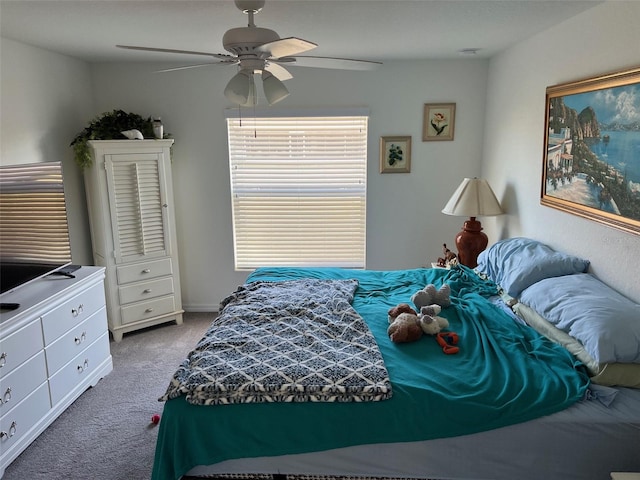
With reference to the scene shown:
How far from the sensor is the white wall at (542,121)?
2238mm

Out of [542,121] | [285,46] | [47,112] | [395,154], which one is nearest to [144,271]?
[47,112]

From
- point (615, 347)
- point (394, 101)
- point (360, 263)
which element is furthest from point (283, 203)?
point (615, 347)

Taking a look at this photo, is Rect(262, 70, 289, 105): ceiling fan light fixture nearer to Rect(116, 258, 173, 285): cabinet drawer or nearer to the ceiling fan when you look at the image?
the ceiling fan

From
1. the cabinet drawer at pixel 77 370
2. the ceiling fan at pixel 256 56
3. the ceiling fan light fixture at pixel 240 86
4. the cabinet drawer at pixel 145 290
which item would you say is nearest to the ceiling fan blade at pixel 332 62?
the ceiling fan at pixel 256 56

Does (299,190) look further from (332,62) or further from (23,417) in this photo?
(23,417)

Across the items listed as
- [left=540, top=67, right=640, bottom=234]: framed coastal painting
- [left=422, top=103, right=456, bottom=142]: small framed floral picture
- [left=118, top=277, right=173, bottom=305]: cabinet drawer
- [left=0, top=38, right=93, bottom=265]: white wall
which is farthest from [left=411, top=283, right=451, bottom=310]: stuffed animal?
[left=0, top=38, right=93, bottom=265]: white wall

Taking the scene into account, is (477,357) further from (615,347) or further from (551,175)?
(551,175)

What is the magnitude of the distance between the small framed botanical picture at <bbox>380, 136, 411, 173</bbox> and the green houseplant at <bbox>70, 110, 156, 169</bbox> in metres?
2.00

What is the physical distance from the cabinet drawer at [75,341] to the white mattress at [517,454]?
1.34m

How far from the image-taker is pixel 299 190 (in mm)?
4309

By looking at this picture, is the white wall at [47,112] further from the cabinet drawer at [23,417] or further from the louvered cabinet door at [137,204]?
the cabinet drawer at [23,417]

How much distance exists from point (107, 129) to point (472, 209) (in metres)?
2.92

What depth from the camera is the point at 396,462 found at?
5.99ft

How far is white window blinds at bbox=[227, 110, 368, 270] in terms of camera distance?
13.8ft
